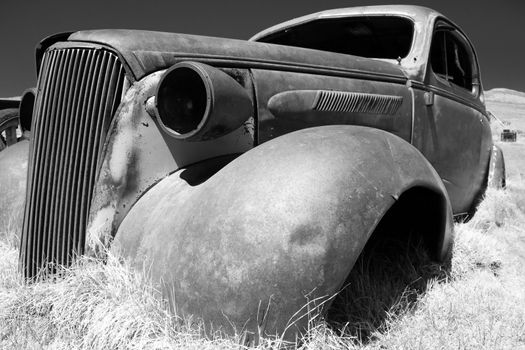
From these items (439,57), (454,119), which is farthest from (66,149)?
(439,57)

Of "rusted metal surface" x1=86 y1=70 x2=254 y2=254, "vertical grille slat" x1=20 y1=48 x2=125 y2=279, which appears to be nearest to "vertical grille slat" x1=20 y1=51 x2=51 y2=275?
"vertical grille slat" x1=20 y1=48 x2=125 y2=279

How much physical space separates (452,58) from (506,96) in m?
73.1

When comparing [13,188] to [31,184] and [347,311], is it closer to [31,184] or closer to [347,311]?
[31,184]

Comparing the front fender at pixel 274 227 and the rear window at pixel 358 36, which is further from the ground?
the rear window at pixel 358 36

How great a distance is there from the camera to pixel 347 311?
2.11 m

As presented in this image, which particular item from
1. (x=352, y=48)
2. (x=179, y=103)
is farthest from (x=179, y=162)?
(x=352, y=48)

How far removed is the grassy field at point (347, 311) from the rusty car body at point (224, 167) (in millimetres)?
93

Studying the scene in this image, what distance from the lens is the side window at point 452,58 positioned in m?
4.03

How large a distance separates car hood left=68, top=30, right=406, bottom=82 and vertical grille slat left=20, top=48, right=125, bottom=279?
81mm

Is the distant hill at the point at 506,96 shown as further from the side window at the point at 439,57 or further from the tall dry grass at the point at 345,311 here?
the tall dry grass at the point at 345,311

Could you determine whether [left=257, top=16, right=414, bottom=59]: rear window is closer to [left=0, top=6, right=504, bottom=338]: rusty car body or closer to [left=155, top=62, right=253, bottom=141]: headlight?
[left=0, top=6, right=504, bottom=338]: rusty car body

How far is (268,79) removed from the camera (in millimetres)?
2652

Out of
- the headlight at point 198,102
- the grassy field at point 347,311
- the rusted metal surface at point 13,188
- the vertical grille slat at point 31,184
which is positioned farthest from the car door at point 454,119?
the rusted metal surface at point 13,188

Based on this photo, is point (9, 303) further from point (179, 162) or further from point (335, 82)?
point (335, 82)
